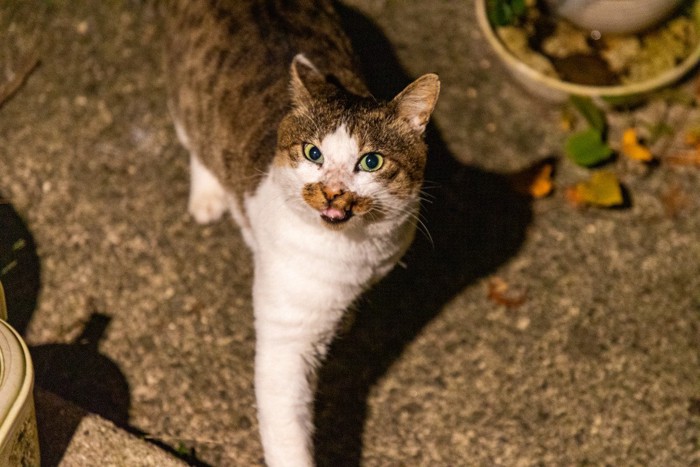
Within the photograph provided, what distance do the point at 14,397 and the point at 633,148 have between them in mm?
2691

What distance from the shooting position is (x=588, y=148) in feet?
10.5

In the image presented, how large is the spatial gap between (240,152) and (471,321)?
1191 mm

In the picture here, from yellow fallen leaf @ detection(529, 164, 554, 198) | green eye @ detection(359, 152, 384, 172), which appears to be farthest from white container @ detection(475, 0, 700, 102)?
green eye @ detection(359, 152, 384, 172)

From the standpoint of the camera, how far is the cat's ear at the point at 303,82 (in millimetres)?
2053

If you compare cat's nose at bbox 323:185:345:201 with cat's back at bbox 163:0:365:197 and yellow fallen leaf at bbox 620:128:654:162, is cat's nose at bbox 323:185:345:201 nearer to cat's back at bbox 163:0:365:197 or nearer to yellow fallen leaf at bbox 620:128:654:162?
cat's back at bbox 163:0:365:197

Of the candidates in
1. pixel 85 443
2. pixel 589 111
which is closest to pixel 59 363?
pixel 85 443

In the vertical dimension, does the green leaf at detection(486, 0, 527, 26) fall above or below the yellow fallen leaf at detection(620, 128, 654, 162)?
above

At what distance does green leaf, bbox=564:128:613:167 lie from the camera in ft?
10.5

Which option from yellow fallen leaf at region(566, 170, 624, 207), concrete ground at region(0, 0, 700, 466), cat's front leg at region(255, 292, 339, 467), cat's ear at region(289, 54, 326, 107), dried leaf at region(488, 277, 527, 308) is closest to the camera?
cat's ear at region(289, 54, 326, 107)

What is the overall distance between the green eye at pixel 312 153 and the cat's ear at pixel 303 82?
0.47ft

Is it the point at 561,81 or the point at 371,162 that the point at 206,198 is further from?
the point at 561,81

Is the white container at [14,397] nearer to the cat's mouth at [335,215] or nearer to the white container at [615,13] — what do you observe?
the cat's mouth at [335,215]

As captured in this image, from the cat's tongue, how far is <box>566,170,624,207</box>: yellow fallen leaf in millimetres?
1579

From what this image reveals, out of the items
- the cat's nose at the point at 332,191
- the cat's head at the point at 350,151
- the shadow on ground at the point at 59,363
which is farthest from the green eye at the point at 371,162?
the shadow on ground at the point at 59,363
